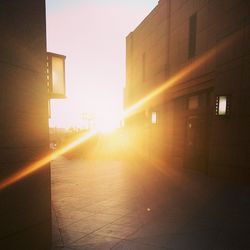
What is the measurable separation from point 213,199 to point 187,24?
29.7 ft

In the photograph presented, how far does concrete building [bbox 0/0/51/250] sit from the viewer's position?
327 centimetres

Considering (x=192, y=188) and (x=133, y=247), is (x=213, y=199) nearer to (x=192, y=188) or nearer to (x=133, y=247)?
(x=192, y=188)

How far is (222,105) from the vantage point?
926 cm

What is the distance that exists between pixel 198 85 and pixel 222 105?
96.5 inches

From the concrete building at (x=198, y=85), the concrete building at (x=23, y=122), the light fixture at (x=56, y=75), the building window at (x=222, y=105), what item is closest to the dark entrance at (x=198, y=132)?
the concrete building at (x=198, y=85)

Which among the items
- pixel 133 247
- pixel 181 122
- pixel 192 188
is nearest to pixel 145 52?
pixel 181 122

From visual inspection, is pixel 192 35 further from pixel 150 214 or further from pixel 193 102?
pixel 150 214

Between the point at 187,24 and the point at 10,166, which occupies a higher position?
the point at 187,24

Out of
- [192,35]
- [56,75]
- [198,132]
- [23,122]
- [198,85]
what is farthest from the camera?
[192,35]

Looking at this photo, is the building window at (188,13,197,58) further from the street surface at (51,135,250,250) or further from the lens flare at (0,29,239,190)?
the street surface at (51,135,250,250)

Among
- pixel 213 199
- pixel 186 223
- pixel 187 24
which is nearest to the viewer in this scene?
pixel 186 223

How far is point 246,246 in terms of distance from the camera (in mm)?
4105

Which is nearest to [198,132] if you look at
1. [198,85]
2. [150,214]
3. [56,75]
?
[198,85]

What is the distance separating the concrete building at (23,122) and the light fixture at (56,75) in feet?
0.82
